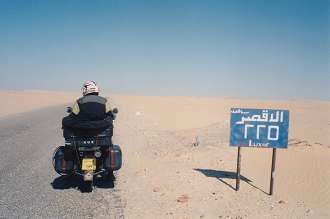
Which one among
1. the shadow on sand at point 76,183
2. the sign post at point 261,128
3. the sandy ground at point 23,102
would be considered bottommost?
the sandy ground at point 23,102

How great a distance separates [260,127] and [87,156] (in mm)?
3374

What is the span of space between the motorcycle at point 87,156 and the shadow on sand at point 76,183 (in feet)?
1.23

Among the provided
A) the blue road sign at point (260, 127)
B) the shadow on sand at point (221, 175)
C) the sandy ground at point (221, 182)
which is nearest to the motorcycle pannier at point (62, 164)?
the sandy ground at point (221, 182)

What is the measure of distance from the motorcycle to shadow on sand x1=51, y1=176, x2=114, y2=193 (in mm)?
374

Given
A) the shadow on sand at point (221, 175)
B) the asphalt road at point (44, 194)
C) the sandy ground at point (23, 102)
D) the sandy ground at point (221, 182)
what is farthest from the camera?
the sandy ground at point (23, 102)

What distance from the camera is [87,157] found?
8734 millimetres

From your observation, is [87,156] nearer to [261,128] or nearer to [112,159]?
[112,159]

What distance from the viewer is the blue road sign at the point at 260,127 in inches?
352

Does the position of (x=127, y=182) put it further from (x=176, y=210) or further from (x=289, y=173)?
(x=289, y=173)

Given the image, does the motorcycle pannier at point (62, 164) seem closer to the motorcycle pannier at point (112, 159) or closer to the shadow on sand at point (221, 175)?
the motorcycle pannier at point (112, 159)

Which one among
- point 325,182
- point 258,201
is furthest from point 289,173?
point 258,201

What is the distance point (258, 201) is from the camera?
8.60m

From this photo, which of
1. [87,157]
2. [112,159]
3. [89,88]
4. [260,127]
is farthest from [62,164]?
[260,127]

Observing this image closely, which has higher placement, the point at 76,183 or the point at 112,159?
the point at 112,159
